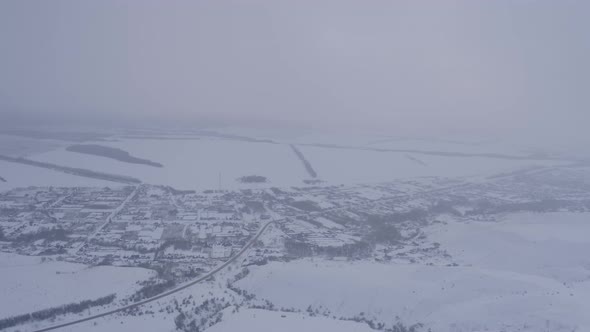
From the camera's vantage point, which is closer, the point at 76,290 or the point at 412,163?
the point at 76,290

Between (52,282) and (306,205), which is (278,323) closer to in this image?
(52,282)

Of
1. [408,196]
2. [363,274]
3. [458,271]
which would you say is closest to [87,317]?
[363,274]

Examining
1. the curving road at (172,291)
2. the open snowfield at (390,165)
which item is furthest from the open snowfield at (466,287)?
the open snowfield at (390,165)

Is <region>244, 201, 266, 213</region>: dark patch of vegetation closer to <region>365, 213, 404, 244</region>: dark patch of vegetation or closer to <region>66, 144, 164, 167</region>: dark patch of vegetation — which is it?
<region>365, 213, 404, 244</region>: dark patch of vegetation

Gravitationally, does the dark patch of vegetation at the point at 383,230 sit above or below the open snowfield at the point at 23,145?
below

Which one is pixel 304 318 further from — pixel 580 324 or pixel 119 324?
pixel 580 324

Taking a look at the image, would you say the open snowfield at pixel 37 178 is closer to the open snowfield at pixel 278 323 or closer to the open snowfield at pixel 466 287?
the open snowfield at pixel 466 287

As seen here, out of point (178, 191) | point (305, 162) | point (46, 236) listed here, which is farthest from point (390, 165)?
point (46, 236)
